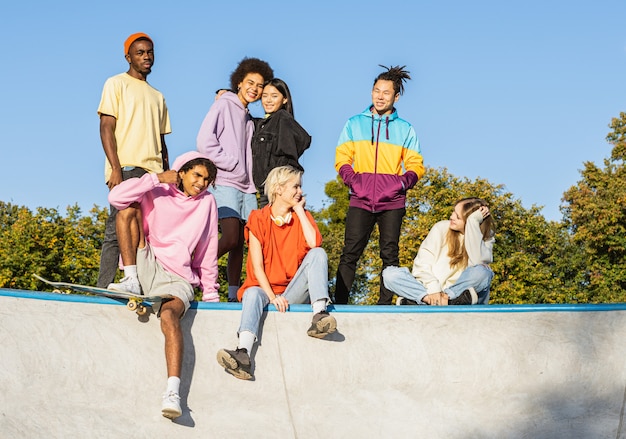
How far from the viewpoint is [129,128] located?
6250 mm

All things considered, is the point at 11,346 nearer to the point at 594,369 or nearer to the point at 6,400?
the point at 6,400

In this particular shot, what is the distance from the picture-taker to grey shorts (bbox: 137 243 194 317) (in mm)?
5543

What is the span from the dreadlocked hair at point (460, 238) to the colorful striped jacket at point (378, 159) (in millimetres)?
618

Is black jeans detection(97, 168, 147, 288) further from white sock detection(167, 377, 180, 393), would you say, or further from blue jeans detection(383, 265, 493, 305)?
blue jeans detection(383, 265, 493, 305)

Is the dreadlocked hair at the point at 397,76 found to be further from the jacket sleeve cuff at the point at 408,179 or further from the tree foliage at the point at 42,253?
the tree foliage at the point at 42,253

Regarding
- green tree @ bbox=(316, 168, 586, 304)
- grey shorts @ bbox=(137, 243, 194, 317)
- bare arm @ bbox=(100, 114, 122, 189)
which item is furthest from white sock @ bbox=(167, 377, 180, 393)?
green tree @ bbox=(316, 168, 586, 304)

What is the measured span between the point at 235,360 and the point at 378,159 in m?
2.64

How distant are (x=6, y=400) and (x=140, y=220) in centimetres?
156

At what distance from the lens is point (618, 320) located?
5316 millimetres

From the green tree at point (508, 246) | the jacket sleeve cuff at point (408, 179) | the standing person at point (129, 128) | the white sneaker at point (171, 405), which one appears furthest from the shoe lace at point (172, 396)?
the green tree at point (508, 246)

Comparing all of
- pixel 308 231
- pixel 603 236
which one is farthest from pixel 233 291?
pixel 603 236

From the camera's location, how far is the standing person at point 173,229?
18.5ft

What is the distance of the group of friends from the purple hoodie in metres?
0.01

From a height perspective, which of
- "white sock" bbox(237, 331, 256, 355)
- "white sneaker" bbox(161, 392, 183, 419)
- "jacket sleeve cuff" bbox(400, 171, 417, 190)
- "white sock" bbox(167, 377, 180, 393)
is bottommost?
"white sneaker" bbox(161, 392, 183, 419)
